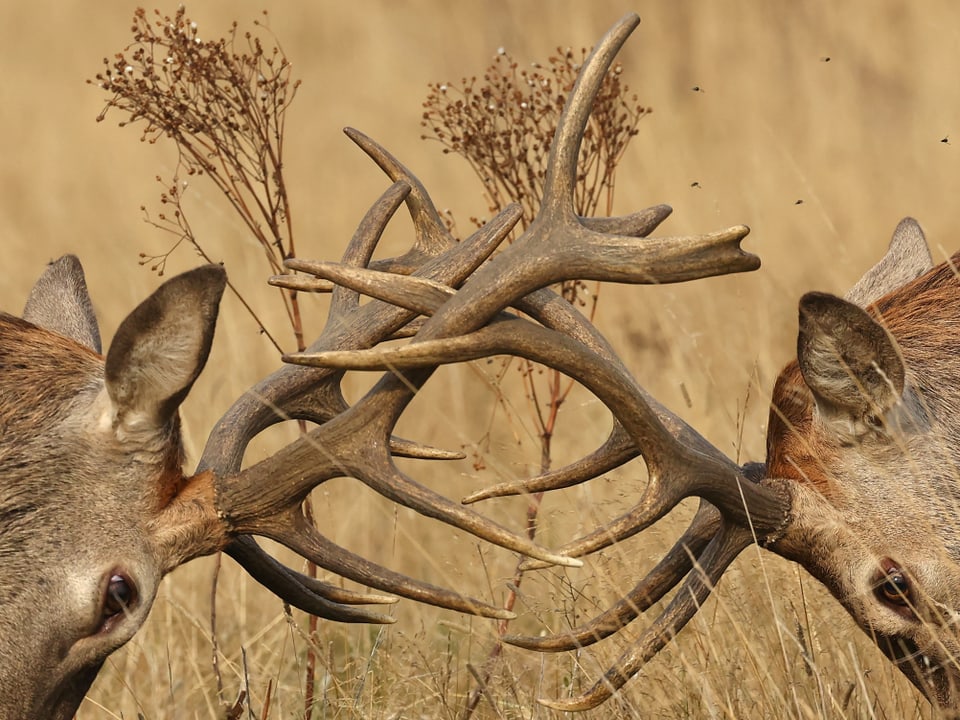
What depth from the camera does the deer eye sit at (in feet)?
13.6

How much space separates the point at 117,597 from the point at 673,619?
1.54 metres

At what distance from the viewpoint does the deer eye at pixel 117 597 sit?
13.6 ft

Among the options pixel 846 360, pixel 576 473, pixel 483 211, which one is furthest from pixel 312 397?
pixel 483 211

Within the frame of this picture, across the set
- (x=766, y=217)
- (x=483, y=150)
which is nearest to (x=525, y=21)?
(x=766, y=217)

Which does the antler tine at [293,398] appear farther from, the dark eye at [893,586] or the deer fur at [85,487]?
the dark eye at [893,586]

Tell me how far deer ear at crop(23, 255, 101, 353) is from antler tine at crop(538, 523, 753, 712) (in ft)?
6.05

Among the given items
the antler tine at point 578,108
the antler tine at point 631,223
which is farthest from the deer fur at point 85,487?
the antler tine at point 631,223

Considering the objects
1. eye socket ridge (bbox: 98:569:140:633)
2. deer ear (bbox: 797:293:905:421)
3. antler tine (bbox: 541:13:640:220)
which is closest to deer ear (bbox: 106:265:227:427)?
eye socket ridge (bbox: 98:569:140:633)

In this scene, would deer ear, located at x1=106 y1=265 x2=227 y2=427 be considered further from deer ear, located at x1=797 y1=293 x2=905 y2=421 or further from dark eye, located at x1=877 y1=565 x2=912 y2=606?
dark eye, located at x1=877 y1=565 x2=912 y2=606

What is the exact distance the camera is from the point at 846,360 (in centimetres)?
447

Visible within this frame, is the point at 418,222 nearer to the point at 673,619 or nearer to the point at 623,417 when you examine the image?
the point at 623,417

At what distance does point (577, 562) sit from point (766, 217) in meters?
6.61

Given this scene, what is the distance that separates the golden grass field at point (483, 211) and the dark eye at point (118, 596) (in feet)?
3.36

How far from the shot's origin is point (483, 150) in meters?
6.07
